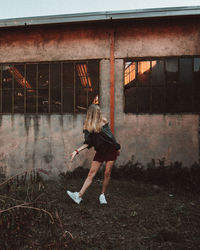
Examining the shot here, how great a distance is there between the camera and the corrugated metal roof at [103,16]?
5.34 metres

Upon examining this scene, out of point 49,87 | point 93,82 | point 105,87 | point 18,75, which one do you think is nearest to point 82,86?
point 93,82

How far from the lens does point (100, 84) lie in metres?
6.11

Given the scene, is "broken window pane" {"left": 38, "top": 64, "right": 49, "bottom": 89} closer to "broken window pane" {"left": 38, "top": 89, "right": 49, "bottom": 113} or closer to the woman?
"broken window pane" {"left": 38, "top": 89, "right": 49, "bottom": 113}

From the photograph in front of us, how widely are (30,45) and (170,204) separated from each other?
591 cm

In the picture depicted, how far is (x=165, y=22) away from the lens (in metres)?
5.82

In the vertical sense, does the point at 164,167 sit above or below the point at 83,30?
below

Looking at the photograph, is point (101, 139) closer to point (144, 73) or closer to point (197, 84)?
point (144, 73)

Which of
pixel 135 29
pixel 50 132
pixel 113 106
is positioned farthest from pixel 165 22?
pixel 50 132

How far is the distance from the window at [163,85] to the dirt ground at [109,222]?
2363 mm

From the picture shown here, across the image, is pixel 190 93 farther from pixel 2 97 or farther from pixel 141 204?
pixel 2 97

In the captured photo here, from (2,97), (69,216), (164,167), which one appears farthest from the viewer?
(2,97)

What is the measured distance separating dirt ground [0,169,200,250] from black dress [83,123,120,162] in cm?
96

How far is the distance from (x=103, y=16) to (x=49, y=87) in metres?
2.59

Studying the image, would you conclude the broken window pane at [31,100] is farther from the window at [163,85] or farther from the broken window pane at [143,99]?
the broken window pane at [143,99]
